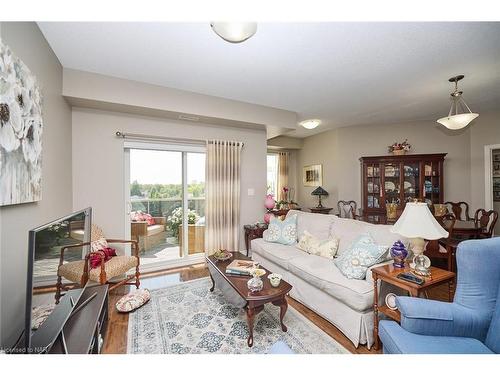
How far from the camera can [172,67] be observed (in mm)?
2375

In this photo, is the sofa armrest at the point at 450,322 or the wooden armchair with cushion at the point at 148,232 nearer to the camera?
the sofa armrest at the point at 450,322

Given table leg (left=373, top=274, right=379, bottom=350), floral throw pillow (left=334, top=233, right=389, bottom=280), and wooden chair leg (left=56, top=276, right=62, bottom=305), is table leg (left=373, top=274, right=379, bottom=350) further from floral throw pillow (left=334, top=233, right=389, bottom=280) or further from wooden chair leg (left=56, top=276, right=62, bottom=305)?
Result: wooden chair leg (left=56, top=276, right=62, bottom=305)

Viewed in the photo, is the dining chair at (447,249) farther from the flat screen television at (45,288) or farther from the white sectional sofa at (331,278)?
the flat screen television at (45,288)

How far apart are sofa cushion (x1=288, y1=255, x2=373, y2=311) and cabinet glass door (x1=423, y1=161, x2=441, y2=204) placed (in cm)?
333

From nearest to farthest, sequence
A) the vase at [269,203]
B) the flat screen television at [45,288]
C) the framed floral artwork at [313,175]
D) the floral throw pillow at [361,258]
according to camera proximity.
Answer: the flat screen television at [45,288], the floral throw pillow at [361,258], the vase at [269,203], the framed floral artwork at [313,175]

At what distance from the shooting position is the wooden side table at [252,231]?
3.69m

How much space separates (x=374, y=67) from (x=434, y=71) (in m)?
0.75

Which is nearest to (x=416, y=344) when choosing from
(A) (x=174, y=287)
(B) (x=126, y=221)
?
(A) (x=174, y=287)

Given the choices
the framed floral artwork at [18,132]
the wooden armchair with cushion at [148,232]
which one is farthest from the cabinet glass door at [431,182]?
the framed floral artwork at [18,132]

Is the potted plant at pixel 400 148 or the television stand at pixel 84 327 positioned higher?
the potted plant at pixel 400 148

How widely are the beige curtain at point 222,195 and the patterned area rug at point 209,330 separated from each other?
1.29 meters

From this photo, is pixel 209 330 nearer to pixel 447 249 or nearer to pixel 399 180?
pixel 447 249

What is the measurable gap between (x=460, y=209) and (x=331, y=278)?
Answer: 387 cm
